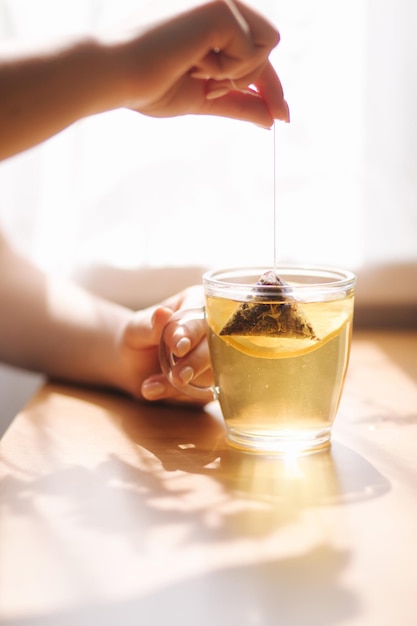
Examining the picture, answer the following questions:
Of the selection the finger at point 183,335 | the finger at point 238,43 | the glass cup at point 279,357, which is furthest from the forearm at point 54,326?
the finger at point 238,43

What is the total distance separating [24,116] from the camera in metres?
0.75

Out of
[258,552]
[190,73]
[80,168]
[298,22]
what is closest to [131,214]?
[80,168]

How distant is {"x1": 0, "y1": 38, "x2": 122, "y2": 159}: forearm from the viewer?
0.74m

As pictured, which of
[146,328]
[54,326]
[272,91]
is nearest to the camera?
[272,91]

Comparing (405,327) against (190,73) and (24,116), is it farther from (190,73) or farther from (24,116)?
(24,116)

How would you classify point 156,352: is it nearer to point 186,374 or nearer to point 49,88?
point 186,374

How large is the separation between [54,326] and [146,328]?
19cm

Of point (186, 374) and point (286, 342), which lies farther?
point (186, 374)

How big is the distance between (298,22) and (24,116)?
2.20 feet

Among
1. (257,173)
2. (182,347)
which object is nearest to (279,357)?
(182,347)

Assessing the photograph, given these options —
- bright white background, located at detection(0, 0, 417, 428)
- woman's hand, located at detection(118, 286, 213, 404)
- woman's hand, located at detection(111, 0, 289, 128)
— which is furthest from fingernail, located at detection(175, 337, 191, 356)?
bright white background, located at detection(0, 0, 417, 428)

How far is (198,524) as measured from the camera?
0.64 meters

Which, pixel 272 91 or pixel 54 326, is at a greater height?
pixel 272 91

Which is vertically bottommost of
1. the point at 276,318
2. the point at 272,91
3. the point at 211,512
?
the point at 211,512
